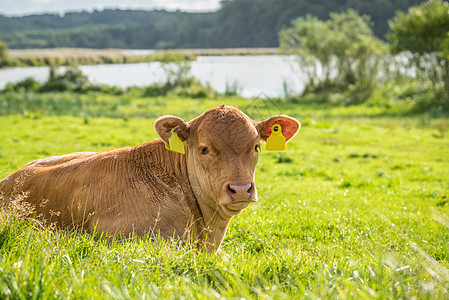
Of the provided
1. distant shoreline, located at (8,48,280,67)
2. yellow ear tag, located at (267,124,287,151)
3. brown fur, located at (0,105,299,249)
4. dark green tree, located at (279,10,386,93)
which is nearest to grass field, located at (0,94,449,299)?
brown fur, located at (0,105,299,249)

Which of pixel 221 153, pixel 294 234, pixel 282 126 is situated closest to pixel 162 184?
pixel 221 153

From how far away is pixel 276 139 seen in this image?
577 centimetres

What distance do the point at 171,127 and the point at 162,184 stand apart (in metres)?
0.65

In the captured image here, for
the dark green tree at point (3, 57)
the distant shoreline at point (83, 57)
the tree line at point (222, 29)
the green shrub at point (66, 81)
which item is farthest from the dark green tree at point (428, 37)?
the tree line at point (222, 29)

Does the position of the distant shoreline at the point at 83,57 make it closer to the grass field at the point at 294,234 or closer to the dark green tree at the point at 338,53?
the dark green tree at the point at 338,53

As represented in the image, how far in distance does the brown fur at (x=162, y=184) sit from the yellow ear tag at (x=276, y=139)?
199mm

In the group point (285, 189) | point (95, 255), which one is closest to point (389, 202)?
point (285, 189)

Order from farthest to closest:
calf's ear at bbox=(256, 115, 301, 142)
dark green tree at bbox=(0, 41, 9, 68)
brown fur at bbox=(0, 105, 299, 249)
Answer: dark green tree at bbox=(0, 41, 9, 68) → calf's ear at bbox=(256, 115, 301, 142) → brown fur at bbox=(0, 105, 299, 249)

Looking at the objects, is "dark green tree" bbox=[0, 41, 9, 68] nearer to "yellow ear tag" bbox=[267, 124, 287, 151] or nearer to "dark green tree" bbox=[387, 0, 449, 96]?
"dark green tree" bbox=[387, 0, 449, 96]

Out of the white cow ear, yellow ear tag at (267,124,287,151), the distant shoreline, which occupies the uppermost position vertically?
the distant shoreline

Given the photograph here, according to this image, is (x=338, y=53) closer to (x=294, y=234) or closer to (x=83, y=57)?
(x=294, y=234)

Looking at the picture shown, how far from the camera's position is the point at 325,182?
34.7ft

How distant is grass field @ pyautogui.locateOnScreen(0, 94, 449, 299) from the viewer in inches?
128

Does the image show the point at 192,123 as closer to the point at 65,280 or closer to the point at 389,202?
the point at 65,280
